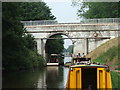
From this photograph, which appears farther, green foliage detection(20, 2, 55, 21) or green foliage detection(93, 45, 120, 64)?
green foliage detection(20, 2, 55, 21)

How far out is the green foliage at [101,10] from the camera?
227ft

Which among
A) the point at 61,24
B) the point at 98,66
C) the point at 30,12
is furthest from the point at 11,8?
the point at 30,12

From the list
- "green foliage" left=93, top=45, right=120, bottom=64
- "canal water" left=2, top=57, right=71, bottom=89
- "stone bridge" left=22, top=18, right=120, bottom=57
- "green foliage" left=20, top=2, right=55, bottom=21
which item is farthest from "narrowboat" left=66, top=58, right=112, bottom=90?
"green foliage" left=20, top=2, right=55, bottom=21

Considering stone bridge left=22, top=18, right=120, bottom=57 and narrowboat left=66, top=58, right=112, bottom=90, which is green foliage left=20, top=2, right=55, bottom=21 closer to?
stone bridge left=22, top=18, right=120, bottom=57

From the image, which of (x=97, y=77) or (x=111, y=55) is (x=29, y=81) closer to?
(x=97, y=77)

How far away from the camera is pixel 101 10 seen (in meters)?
79.3

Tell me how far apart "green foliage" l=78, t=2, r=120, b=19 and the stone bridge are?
5.25 meters

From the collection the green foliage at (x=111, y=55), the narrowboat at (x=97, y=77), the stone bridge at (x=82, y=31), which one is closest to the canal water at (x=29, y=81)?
the narrowboat at (x=97, y=77)

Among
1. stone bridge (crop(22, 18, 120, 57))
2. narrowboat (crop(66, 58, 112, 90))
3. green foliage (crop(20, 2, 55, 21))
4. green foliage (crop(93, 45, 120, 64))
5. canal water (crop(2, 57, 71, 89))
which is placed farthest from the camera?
green foliage (crop(20, 2, 55, 21))

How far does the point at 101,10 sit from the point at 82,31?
55.4 ft

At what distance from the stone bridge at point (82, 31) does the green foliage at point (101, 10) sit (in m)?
5.25

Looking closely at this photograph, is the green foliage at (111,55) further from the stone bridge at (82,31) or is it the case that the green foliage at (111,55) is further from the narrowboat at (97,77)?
the narrowboat at (97,77)

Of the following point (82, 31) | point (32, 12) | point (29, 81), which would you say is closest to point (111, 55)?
point (82, 31)

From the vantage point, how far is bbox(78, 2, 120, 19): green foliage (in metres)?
69.2
